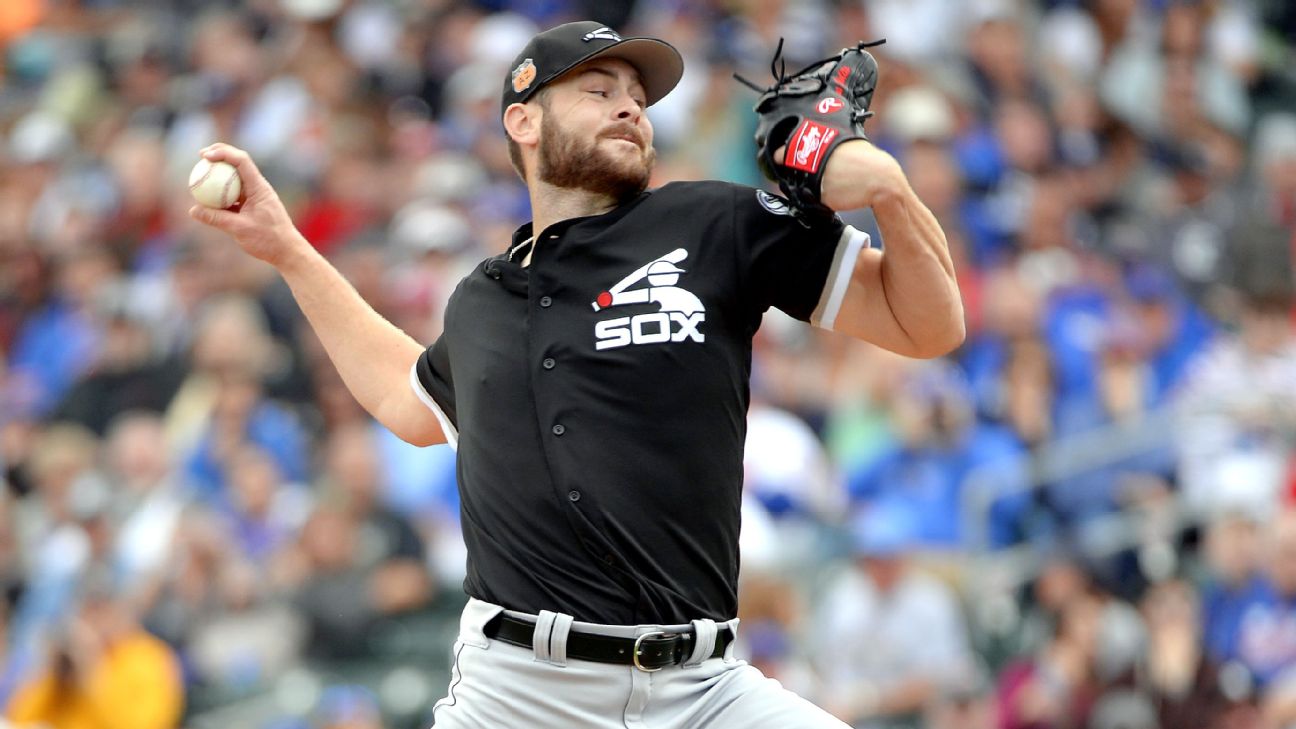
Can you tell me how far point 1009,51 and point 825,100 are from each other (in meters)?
8.32

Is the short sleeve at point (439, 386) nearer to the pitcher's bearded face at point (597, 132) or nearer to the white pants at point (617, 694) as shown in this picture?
the pitcher's bearded face at point (597, 132)

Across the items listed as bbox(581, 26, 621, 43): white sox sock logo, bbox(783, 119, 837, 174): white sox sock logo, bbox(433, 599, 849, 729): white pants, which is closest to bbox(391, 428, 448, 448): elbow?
bbox(433, 599, 849, 729): white pants

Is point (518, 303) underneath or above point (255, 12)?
underneath

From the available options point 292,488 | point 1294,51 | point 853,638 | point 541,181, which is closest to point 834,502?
point 853,638

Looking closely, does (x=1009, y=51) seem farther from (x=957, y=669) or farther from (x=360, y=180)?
(x=957, y=669)

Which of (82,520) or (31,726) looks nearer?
(31,726)

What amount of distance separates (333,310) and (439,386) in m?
0.40

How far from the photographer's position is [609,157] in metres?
4.18

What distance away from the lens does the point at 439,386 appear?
4.43 metres

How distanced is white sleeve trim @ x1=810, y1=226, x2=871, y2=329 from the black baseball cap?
0.65 m

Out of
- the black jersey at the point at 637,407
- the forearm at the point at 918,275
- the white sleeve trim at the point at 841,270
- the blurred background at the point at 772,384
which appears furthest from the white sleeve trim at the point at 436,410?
the blurred background at the point at 772,384

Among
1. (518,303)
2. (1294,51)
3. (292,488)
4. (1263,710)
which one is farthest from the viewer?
(1294,51)

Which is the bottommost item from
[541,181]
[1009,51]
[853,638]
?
[853,638]

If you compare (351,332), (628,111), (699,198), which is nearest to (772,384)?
(351,332)
